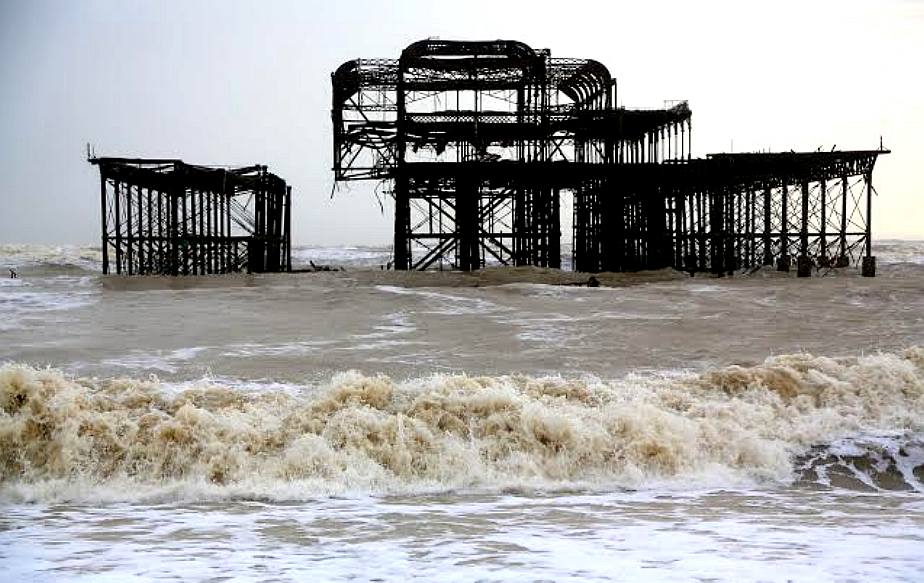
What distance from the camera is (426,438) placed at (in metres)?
13.4

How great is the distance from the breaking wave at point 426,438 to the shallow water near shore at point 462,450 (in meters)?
0.04

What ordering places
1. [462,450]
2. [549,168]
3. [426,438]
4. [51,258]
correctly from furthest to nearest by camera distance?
[51,258] < [549,168] < [426,438] < [462,450]

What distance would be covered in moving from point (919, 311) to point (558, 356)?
10.9 meters

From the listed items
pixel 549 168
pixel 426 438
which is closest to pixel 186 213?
pixel 549 168

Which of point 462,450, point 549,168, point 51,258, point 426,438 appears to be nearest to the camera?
point 462,450

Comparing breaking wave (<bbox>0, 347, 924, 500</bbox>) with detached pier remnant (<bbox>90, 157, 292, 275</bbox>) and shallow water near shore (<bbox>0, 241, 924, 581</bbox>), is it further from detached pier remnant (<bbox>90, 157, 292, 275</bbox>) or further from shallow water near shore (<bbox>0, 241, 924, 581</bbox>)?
detached pier remnant (<bbox>90, 157, 292, 275</bbox>)

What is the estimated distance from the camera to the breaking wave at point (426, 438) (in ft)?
40.5

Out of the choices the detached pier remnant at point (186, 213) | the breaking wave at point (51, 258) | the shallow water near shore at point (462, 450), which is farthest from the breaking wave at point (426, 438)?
the breaking wave at point (51, 258)

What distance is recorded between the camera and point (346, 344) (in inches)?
790

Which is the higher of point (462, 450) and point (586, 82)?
point (586, 82)

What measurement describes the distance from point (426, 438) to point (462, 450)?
0.59 metres

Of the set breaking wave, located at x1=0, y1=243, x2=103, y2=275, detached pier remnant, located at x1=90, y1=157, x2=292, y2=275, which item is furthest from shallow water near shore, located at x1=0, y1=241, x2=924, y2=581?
breaking wave, located at x1=0, y1=243, x2=103, y2=275

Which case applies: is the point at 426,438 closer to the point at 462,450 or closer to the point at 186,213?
the point at 462,450

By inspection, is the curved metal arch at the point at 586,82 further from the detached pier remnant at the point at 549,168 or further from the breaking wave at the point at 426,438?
the breaking wave at the point at 426,438
